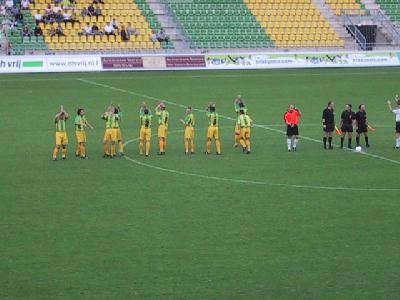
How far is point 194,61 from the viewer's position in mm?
61125

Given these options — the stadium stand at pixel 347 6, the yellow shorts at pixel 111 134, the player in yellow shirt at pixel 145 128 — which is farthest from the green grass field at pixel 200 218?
the stadium stand at pixel 347 6

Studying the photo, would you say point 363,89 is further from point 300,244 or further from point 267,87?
point 300,244

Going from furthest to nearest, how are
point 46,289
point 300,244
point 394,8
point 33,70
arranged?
point 394,8 < point 33,70 < point 300,244 < point 46,289

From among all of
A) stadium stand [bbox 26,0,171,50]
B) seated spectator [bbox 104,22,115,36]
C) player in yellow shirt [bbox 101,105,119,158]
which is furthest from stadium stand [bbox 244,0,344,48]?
player in yellow shirt [bbox 101,105,119,158]

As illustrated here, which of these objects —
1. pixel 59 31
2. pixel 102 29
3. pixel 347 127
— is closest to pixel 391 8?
pixel 102 29

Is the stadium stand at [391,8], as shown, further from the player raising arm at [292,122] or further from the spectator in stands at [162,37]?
the player raising arm at [292,122]

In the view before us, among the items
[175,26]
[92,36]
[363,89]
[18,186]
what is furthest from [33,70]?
[18,186]

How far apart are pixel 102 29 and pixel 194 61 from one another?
6.95 m

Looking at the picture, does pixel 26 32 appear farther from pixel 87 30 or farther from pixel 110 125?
pixel 110 125

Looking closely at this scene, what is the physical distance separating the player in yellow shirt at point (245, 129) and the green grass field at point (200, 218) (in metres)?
0.41

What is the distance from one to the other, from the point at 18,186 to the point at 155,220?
19.1ft

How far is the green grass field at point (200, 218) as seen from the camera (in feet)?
58.5

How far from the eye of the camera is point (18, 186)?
27.0 metres

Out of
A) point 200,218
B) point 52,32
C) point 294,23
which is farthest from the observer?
point 294,23
